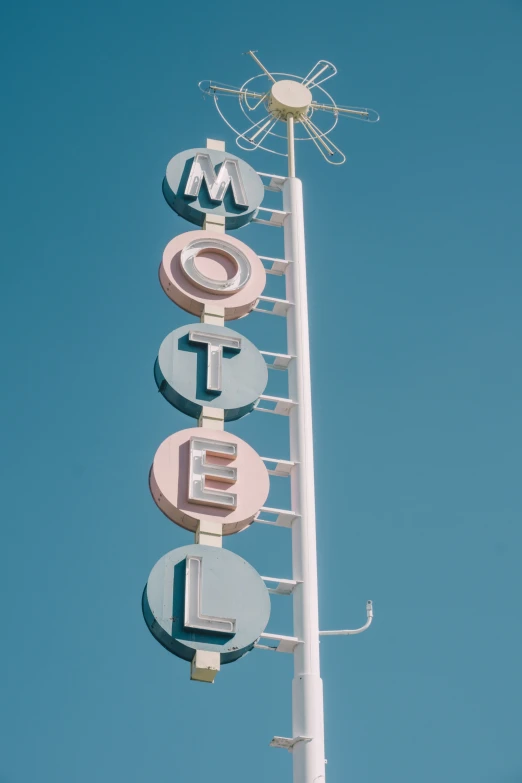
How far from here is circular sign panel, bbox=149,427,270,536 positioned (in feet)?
57.3

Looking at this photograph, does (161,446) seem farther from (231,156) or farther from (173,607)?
Answer: (231,156)

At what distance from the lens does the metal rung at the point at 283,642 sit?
1672cm

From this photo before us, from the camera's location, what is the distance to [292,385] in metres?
19.2

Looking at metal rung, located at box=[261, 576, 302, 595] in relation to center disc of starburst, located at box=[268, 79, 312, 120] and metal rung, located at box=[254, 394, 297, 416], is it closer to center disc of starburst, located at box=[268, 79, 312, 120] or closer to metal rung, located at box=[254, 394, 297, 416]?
metal rung, located at box=[254, 394, 297, 416]

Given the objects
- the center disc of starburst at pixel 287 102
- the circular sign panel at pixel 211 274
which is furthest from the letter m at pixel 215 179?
the center disc of starburst at pixel 287 102

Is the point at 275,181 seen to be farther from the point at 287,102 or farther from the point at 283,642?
the point at 283,642

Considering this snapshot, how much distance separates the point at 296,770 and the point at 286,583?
2249 mm

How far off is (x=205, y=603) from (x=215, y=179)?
23.9ft

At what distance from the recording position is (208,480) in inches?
701

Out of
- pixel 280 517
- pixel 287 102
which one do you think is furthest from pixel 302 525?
pixel 287 102

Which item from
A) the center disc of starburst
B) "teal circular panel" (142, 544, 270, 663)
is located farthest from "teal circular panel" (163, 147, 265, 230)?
"teal circular panel" (142, 544, 270, 663)

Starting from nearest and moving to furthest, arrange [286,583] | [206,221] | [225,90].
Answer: [286,583] < [206,221] < [225,90]

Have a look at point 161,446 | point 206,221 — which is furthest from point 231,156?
point 161,446

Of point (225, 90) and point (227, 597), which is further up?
point (225, 90)
